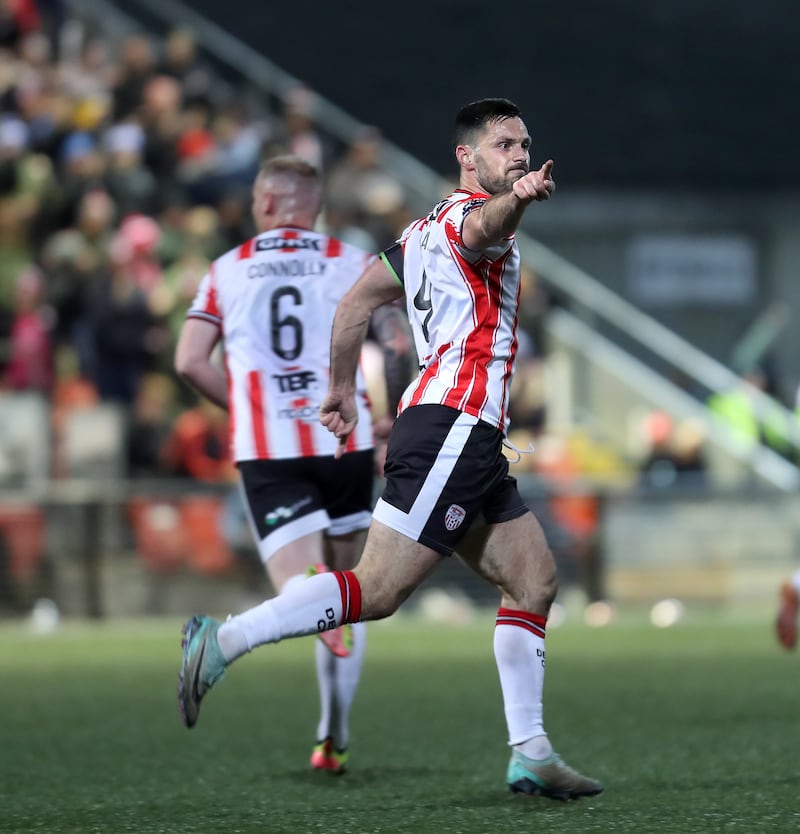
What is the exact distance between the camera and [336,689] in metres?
7.16

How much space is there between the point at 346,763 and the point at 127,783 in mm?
950

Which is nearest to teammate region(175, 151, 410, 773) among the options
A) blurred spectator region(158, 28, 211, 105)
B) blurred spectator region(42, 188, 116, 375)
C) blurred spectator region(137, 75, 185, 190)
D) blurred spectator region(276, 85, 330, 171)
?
blurred spectator region(42, 188, 116, 375)

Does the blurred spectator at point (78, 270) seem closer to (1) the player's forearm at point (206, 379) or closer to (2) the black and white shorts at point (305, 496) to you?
(1) the player's forearm at point (206, 379)

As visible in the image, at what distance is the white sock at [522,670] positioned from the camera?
20.0 feet

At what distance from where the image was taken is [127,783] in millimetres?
6637

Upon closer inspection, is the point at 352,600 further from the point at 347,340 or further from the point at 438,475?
the point at 347,340

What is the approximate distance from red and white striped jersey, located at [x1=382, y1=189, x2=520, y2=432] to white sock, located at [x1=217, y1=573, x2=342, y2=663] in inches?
25.1

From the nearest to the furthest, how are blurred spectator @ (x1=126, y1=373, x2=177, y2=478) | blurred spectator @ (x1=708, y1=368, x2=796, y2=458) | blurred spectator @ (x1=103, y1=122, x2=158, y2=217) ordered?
blurred spectator @ (x1=126, y1=373, x2=177, y2=478) < blurred spectator @ (x1=103, y1=122, x2=158, y2=217) < blurred spectator @ (x1=708, y1=368, x2=796, y2=458)

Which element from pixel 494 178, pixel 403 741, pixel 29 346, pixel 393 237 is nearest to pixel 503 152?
pixel 494 178

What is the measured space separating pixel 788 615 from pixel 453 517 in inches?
177

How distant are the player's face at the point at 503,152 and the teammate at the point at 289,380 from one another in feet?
4.50

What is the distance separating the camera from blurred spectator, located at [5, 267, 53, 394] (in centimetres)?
1582

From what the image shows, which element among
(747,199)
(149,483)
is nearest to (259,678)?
(149,483)

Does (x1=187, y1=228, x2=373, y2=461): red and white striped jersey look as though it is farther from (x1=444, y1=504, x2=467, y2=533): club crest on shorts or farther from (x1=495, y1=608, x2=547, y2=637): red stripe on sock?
(x1=444, y1=504, x2=467, y2=533): club crest on shorts
